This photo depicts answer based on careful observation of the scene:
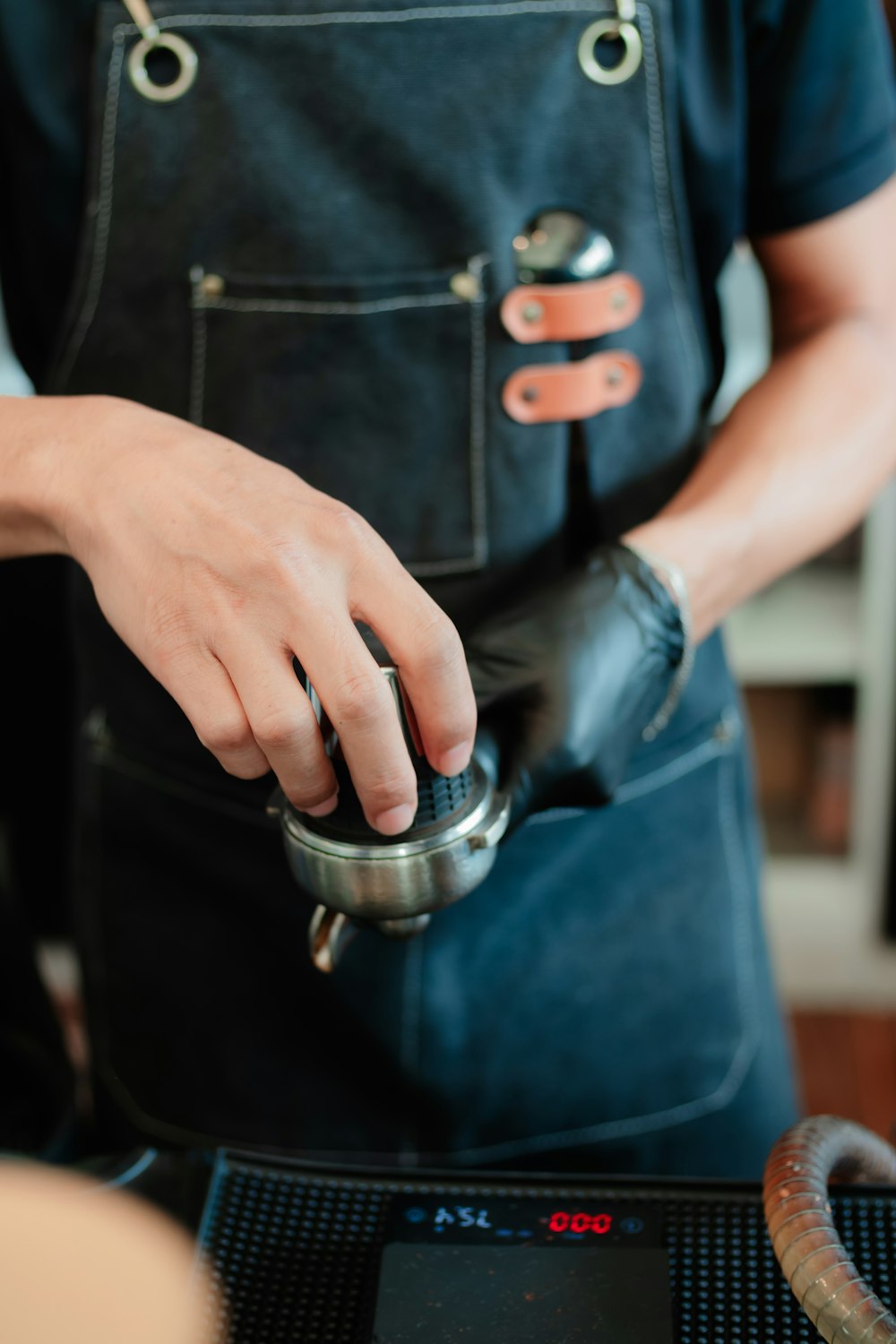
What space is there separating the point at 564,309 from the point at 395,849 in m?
0.42

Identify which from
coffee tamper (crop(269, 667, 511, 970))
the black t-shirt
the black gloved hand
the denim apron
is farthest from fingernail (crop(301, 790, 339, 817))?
the black t-shirt

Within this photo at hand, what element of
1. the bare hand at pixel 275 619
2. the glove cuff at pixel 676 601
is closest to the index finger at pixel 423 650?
the bare hand at pixel 275 619

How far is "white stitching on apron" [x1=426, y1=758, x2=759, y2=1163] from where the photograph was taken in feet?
3.23

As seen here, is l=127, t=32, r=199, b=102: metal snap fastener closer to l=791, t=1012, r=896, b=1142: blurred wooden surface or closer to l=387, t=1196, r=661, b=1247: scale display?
l=387, t=1196, r=661, b=1247: scale display

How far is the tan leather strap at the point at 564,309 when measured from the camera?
2.73 feet

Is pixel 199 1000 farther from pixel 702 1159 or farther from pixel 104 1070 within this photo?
pixel 702 1159

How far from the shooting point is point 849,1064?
83.2 inches

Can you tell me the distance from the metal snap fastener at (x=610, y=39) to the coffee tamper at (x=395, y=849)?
1.56ft

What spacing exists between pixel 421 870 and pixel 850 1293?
9.7 inches

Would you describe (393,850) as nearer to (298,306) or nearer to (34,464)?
(34,464)

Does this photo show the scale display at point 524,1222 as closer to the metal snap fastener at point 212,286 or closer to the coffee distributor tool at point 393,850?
the coffee distributor tool at point 393,850

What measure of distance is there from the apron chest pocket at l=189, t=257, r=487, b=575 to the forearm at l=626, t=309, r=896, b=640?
0.48ft

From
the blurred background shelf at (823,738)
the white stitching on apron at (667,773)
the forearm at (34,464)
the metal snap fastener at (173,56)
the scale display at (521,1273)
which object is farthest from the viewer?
the blurred background shelf at (823,738)

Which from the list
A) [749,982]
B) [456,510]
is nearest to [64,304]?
[456,510]
